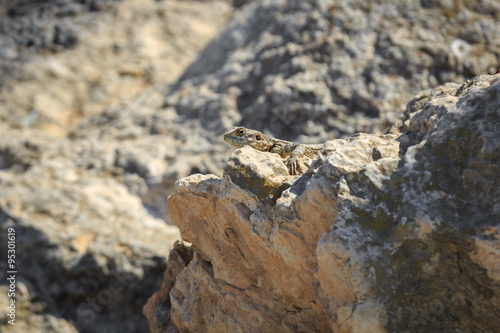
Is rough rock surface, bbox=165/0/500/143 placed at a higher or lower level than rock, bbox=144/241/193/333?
higher

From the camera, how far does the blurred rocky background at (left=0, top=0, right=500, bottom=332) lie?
6906 mm

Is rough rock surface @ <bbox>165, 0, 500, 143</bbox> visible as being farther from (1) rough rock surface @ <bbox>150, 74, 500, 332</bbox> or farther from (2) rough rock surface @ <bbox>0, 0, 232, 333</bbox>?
(1) rough rock surface @ <bbox>150, 74, 500, 332</bbox>

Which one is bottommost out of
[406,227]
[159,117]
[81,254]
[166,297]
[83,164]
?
[81,254]

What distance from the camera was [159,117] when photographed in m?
9.39

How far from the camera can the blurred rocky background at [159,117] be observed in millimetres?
6906

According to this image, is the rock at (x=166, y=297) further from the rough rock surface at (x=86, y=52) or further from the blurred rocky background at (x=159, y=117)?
the rough rock surface at (x=86, y=52)

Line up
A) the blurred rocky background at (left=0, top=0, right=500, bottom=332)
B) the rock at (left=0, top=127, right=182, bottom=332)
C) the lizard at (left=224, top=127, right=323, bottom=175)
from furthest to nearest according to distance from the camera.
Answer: the blurred rocky background at (left=0, top=0, right=500, bottom=332) → the rock at (left=0, top=127, right=182, bottom=332) → the lizard at (left=224, top=127, right=323, bottom=175)

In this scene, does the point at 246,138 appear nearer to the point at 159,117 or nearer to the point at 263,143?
the point at 263,143

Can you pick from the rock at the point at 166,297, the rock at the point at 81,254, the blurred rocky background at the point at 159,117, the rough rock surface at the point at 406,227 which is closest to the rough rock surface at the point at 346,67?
the blurred rocky background at the point at 159,117

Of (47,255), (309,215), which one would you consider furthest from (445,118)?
(47,255)

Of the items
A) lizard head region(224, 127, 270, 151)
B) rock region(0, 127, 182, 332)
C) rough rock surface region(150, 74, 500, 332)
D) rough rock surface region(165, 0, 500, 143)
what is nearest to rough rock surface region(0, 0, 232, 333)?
rock region(0, 127, 182, 332)

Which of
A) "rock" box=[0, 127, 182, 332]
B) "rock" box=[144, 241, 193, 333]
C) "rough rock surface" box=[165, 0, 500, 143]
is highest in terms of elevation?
A: "rough rock surface" box=[165, 0, 500, 143]

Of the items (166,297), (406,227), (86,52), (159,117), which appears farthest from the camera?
(86,52)

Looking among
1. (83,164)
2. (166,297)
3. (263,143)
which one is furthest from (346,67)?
(166,297)
